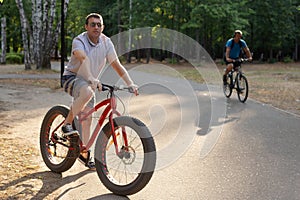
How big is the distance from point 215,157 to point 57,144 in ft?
7.17

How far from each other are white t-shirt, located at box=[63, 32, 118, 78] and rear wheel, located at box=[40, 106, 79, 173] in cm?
64

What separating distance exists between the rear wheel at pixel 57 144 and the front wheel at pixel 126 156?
1.82 ft

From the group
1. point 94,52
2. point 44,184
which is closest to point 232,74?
point 94,52

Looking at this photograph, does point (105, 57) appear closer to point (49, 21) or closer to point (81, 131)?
point (81, 131)

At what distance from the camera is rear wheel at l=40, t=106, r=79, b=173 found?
477cm

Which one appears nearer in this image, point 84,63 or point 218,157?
point 84,63

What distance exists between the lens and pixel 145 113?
29.8ft

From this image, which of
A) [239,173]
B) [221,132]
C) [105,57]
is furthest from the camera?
[221,132]

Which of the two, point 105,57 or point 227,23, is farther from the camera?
point 227,23

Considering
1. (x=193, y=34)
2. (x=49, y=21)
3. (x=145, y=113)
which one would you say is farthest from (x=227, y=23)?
(x=145, y=113)

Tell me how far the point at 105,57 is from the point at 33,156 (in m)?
1.93

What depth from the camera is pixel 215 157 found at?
570 centimetres

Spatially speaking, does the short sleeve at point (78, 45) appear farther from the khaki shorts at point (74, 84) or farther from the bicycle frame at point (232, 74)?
the bicycle frame at point (232, 74)

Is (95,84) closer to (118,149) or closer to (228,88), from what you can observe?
(118,149)
